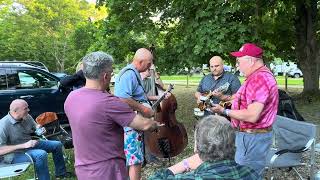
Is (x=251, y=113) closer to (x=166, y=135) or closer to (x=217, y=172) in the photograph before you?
(x=217, y=172)

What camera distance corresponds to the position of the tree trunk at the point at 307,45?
15.2 meters

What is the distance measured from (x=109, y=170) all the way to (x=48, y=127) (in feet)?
13.3

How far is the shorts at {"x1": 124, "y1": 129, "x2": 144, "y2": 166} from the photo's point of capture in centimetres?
457

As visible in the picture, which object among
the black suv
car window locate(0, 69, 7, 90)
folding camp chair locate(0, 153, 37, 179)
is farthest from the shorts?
car window locate(0, 69, 7, 90)

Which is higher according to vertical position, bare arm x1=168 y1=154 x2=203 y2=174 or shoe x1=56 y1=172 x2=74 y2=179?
bare arm x1=168 y1=154 x2=203 y2=174

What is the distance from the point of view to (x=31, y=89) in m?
9.91

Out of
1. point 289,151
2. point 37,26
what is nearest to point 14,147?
point 289,151

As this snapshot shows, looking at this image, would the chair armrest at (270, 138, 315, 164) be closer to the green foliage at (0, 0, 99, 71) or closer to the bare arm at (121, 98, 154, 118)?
the bare arm at (121, 98, 154, 118)

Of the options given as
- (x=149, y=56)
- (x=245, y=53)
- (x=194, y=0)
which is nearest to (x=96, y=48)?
(x=194, y=0)

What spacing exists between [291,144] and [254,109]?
7.19 feet

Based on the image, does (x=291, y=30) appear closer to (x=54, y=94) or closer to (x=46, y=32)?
(x=54, y=94)

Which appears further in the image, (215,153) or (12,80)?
(12,80)

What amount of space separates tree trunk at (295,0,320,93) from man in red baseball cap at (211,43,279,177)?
39.8 feet

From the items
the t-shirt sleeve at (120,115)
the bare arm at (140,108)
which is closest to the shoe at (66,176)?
the bare arm at (140,108)
